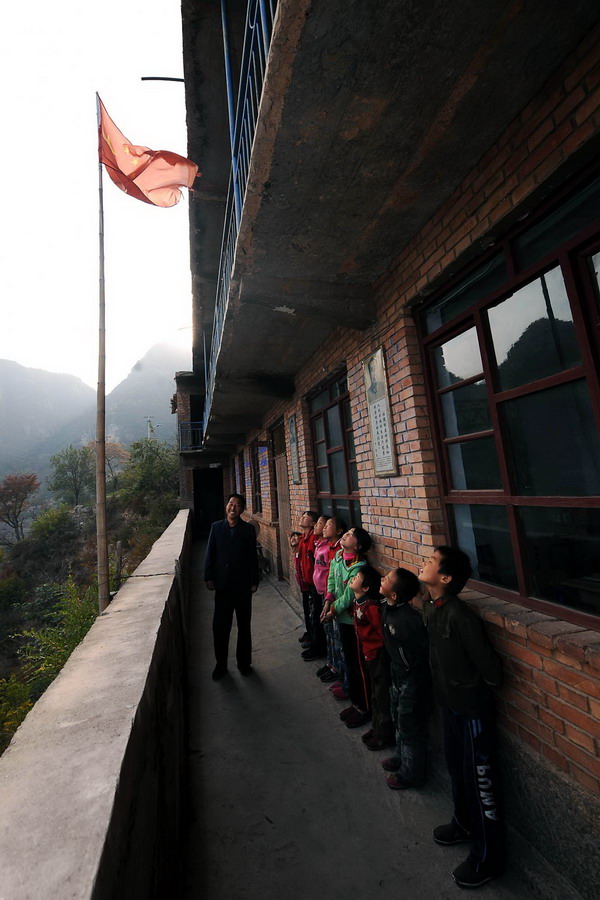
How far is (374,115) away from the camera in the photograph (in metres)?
1.76

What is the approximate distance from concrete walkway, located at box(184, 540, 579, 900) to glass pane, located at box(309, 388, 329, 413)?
3.26 metres

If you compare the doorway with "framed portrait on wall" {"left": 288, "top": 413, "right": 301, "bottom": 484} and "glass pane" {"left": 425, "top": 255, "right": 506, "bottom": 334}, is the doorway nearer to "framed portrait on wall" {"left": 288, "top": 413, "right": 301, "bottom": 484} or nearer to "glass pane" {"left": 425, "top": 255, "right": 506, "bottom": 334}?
"framed portrait on wall" {"left": 288, "top": 413, "right": 301, "bottom": 484}

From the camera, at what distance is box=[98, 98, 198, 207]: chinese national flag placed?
4.92 meters

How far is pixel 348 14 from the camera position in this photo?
1385 millimetres

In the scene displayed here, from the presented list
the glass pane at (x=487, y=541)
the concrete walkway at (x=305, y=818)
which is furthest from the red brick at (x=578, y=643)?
the concrete walkway at (x=305, y=818)

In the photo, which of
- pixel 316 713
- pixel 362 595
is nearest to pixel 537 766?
pixel 362 595

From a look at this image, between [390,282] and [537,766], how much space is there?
10.5ft

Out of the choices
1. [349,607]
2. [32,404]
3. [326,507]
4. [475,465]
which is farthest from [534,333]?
[32,404]

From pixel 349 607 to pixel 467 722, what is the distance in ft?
4.05

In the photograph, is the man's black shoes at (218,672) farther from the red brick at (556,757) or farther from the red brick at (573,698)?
the red brick at (573,698)

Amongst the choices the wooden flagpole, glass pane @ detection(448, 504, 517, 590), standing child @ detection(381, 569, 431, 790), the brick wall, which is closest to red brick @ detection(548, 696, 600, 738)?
the brick wall

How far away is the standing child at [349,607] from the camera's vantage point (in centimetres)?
313

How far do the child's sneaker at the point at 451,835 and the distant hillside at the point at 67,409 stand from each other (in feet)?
309

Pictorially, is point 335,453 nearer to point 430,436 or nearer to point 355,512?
point 355,512
